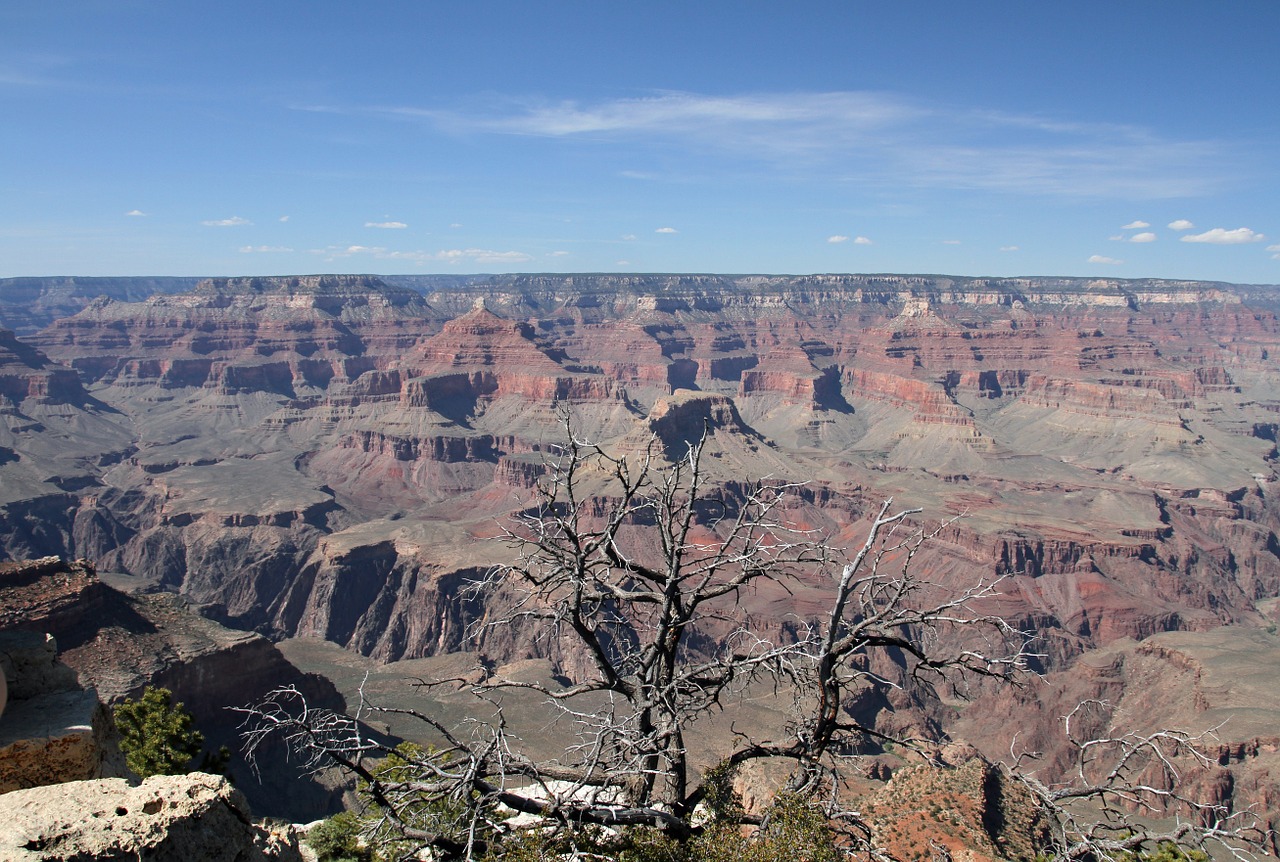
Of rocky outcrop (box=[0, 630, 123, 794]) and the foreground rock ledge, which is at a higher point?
the foreground rock ledge

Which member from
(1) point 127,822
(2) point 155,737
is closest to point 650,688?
(1) point 127,822

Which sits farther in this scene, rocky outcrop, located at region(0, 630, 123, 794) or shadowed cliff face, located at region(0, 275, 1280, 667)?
shadowed cliff face, located at region(0, 275, 1280, 667)

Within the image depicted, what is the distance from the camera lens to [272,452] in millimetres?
146000

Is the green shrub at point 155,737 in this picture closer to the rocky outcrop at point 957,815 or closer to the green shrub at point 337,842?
the green shrub at point 337,842

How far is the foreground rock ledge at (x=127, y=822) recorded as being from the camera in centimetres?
805

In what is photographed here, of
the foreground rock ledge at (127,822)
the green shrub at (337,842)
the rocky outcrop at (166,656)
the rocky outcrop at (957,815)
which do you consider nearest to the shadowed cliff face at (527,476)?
the rocky outcrop at (166,656)

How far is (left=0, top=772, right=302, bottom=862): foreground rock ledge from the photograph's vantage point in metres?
8.05

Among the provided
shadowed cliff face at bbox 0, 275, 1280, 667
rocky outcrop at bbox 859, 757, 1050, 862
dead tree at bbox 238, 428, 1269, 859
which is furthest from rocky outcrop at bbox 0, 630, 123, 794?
shadowed cliff face at bbox 0, 275, 1280, 667

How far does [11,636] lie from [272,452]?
466 ft

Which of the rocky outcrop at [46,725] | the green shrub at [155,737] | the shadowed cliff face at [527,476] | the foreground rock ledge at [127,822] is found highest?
the foreground rock ledge at [127,822]

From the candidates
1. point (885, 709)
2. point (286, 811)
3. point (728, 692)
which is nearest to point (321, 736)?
point (728, 692)

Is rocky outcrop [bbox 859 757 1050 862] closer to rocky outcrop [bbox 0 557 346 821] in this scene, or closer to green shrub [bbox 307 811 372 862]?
green shrub [bbox 307 811 372 862]

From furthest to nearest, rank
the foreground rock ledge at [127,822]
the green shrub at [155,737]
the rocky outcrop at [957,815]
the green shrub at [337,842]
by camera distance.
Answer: the rocky outcrop at [957,815] → the green shrub at [155,737] → the green shrub at [337,842] → the foreground rock ledge at [127,822]

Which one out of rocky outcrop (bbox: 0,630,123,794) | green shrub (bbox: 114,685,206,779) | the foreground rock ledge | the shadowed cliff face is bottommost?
the shadowed cliff face
